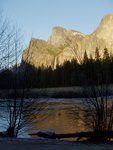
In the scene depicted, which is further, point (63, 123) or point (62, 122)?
point (62, 122)

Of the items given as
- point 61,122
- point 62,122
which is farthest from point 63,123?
point 61,122

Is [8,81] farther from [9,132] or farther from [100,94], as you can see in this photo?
[100,94]

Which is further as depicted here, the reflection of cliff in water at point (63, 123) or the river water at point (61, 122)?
the reflection of cliff in water at point (63, 123)

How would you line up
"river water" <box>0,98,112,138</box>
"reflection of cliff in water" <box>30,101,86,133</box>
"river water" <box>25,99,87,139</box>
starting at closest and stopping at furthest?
"river water" <box>0,98,112,138</box> → "river water" <box>25,99,87,139</box> → "reflection of cliff in water" <box>30,101,86,133</box>

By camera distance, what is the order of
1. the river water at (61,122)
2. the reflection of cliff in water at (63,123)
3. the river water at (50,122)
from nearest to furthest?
the river water at (50,122)
the river water at (61,122)
the reflection of cliff in water at (63,123)

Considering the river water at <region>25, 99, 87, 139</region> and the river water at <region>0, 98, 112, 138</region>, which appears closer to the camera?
the river water at <region>0, 98, 112, 138</region>

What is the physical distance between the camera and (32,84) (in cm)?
1750

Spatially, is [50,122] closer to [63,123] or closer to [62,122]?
[62,122]

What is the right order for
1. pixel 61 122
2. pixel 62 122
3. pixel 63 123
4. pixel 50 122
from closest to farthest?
pixel 63 123
pixel 62 122
pixel 61 122
pixel 50 122

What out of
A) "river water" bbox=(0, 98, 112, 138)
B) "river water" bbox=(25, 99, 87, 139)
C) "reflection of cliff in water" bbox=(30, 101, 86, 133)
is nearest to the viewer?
"river water" bbox=(0, 98, 112, 138)

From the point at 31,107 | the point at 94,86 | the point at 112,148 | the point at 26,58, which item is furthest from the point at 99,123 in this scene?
the point at 26,58

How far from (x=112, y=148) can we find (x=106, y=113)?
9.59 feet

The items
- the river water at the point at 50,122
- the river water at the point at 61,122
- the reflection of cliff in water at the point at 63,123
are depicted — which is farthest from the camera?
the reflection of cliff in water at the point at 63,123

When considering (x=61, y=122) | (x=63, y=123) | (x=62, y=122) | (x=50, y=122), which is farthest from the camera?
(x=50, y=122)
